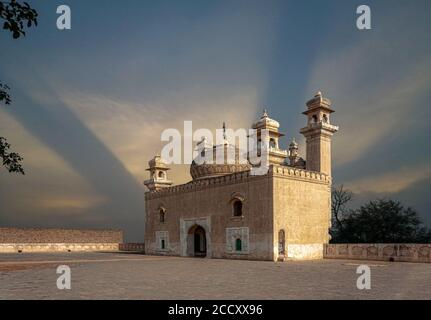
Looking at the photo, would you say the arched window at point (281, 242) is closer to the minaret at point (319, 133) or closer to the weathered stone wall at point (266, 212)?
the weathered stone wall at point (266, 212)

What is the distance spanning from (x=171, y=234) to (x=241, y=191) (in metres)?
8.98

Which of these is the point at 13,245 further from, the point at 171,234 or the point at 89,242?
the point at 171,234

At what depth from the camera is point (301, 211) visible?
74.5ft

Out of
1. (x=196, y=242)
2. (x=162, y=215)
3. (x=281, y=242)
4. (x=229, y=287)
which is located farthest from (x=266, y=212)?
(x=162, y=215)

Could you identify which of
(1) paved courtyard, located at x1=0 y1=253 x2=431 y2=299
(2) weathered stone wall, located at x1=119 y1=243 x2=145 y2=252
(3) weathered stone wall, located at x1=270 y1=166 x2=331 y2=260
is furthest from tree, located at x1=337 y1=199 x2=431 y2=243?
(2) weathered stone wall, located at x1=119 y1=243 x2=145 y2=252

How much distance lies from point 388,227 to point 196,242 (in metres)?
12.9

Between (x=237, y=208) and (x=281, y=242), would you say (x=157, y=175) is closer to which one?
(x=237, y=208)

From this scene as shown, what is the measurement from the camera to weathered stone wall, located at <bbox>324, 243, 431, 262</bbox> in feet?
64.7

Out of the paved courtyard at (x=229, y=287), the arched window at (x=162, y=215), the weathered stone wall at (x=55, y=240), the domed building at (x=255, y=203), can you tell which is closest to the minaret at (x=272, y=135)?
the domed building at (x=255, y=203)

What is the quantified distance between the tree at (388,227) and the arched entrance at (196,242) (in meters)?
9.62
